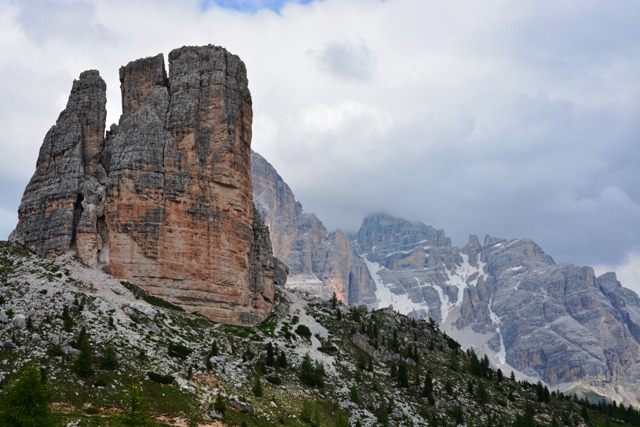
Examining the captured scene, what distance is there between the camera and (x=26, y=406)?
62906 mm

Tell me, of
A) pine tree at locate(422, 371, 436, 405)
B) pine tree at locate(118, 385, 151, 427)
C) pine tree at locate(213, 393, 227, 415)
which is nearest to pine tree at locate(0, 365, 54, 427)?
pine tree at locate(118, 385, 151, 427)

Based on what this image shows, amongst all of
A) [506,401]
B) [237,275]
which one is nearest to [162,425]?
[237,275]

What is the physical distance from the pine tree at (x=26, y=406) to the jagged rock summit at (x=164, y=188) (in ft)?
220

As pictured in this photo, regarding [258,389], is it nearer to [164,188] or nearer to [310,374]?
[310,374]

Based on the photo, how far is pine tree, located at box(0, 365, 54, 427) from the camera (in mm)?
62031

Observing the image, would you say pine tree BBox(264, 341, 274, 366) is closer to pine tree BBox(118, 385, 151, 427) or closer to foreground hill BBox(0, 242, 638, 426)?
foreground hill BBox(0, 242, 638, 426)

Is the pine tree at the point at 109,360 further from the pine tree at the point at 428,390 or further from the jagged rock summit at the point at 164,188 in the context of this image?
the pine tree at the point at 428,390

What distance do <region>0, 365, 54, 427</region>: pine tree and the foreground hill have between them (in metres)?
1.88

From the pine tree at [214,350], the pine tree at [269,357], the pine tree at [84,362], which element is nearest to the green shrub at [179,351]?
the pine tree at [214,350]

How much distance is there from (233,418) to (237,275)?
53054mm

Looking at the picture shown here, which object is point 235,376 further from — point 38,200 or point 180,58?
point 180,58

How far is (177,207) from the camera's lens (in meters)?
137

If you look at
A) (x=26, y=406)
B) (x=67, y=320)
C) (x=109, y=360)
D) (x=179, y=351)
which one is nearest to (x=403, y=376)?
(x=179, y=351)

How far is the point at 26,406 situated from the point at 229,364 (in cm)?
4909
